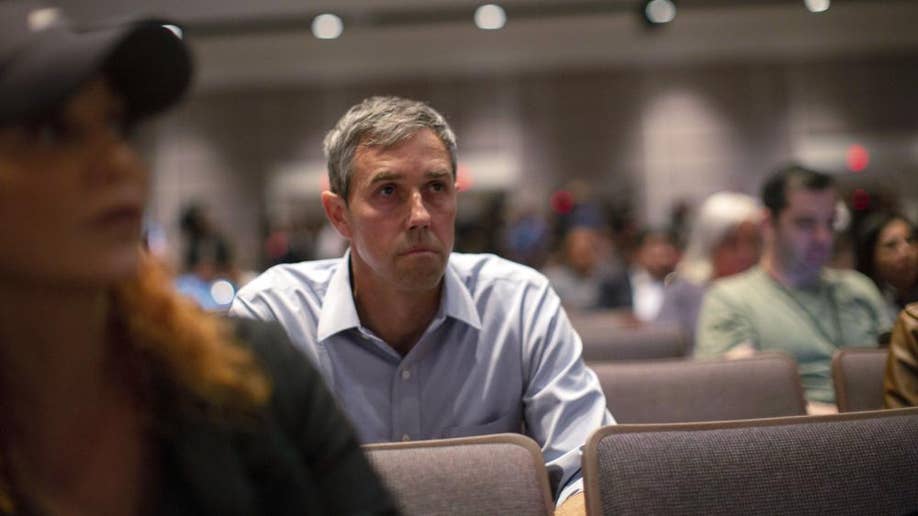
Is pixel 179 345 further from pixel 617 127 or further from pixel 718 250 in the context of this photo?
pixel 617 127

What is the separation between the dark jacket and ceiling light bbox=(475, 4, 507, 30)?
9.61 metres

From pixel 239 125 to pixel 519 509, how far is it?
11936mm

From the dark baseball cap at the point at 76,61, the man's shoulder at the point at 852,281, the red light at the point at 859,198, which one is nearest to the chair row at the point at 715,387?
the man's shoulder at the point at 852,281

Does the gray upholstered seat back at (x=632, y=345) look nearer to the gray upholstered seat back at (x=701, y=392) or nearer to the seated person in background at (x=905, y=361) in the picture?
the gray upholstered seat back at (x=701, y=392)

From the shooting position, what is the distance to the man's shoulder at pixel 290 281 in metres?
2.19

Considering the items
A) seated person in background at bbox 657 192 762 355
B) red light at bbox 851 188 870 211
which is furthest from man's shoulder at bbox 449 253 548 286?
red light at bbox 851 188 870 211

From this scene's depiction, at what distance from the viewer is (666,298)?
16.4ft

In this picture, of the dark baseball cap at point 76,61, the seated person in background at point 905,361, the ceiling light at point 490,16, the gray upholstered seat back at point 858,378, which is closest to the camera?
the dark baseball cap at point 76,61

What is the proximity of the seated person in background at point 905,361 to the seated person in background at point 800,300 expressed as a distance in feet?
3.80

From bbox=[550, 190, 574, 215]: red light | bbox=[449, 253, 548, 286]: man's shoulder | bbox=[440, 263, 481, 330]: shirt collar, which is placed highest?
bbox=[550, 190, 574, 215]: red light

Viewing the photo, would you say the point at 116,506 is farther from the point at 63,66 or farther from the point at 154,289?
the point at 63,66

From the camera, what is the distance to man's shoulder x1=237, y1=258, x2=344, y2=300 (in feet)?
7.17

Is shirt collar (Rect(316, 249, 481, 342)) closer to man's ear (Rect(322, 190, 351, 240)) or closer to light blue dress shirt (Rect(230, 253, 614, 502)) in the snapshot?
light blue dress shirt (Rect(230, 253, 614, 502))

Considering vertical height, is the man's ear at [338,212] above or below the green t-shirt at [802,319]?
above
